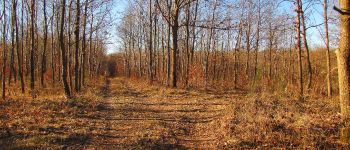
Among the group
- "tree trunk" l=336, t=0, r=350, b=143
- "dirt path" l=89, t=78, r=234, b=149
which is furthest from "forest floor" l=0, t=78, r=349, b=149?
"tree trunk" l=336, t=0, r=350, b=143

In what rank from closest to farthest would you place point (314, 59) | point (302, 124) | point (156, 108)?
point (302, 124)
point (156, 108)
point (314, 59)

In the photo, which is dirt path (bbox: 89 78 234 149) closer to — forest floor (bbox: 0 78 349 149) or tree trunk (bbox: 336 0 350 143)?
forest floor (bbox: 0 78 349 149)

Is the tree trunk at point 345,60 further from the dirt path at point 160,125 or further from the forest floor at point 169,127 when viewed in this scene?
the dirt path at point 160,125

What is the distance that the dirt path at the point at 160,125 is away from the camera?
686 cm

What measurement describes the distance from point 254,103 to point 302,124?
3268mm

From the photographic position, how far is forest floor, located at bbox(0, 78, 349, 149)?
658 centimetres

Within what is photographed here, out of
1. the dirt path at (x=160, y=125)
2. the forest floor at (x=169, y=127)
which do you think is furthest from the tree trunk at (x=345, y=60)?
the dirt path at (x=160, y=125)

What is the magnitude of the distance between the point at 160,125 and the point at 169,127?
31cm

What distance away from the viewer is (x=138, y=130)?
7930mm

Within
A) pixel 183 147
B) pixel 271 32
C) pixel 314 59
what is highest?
pixel 271 32

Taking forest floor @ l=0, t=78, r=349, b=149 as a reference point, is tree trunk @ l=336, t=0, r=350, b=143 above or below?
above

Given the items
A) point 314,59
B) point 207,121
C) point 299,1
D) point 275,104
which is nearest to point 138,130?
point 207,121

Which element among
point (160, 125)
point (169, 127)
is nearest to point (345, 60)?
point (169, 127)

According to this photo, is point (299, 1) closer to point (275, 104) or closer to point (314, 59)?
point (275, 104)
